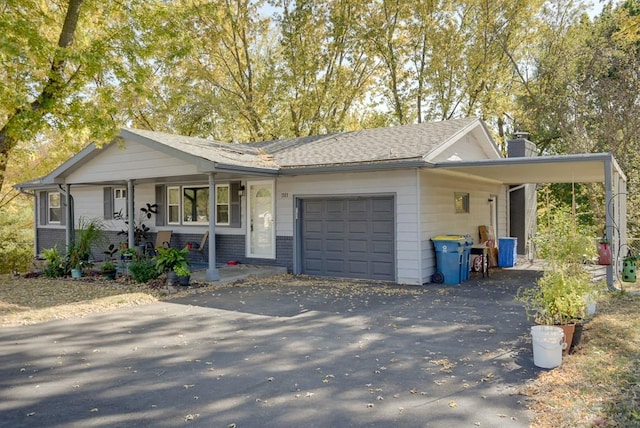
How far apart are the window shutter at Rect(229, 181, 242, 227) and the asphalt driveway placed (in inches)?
192

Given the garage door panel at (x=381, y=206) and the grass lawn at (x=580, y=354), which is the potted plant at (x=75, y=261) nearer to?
the grass lawn at (x=580, y=354)

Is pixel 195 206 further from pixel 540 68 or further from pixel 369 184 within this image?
pixel 540 68

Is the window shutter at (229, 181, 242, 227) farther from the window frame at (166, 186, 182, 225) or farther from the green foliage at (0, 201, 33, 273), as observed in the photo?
the green foliage at (0, 201, 33, 273)

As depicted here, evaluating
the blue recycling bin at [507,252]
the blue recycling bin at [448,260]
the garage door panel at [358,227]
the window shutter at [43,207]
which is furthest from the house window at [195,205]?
the blue recycling bin at [507,252]

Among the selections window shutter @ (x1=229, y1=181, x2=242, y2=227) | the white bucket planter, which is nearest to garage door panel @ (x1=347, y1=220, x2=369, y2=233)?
window shutter @ (x1=229, y1=181, x2=242, y2=227)

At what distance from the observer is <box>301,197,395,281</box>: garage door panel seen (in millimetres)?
11000

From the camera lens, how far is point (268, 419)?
3.86 m

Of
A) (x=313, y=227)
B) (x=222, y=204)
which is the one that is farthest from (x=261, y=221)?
(x=313, y=227)

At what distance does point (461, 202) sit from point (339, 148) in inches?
141

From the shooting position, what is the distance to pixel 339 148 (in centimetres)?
1292

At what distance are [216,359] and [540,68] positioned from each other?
22166 millimetres

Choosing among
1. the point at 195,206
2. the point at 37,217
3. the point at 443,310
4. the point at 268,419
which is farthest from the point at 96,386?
the point at 37,217

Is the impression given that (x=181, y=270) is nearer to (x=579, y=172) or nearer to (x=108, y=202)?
(x=108, y=202)

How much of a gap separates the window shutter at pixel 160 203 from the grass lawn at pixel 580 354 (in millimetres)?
4606
